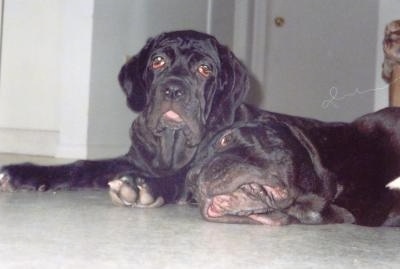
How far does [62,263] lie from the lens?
1.06 metres

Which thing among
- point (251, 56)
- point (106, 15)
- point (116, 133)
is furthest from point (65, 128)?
point (251, 56)

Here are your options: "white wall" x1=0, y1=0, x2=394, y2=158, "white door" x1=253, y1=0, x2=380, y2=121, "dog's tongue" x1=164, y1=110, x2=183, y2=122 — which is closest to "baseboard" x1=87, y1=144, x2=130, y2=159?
"white wall" x1=0, y1=0, x2=394, y2=158

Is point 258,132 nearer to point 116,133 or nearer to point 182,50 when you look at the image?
point 182,50

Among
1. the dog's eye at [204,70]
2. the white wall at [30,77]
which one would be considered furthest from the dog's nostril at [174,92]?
the white wall at [30,77]

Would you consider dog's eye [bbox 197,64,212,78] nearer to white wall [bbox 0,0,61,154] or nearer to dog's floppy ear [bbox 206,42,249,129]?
dog's floppy ear [bbox 206,42,249,129]

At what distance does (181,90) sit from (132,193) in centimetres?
45

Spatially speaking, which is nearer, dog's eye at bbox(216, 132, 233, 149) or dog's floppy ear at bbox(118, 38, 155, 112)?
dog's eye at bbox(216, 132, 233, 149)

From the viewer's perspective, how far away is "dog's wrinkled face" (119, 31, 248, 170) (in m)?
2.13

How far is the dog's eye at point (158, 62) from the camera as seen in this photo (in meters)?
2.24

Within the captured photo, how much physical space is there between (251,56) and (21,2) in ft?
7.85

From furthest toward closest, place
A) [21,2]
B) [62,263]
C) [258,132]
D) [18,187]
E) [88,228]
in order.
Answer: [21,2]
[18,187]
[258,132]
[88,228]
[62,263]

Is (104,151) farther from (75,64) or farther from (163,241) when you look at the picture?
(163,241)
